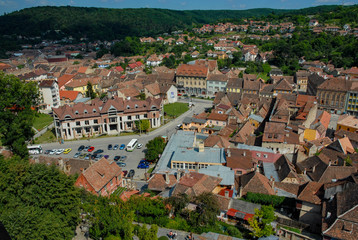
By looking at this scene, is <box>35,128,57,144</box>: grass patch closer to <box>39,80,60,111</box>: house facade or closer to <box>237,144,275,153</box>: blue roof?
<box>39,80,60,111</box>: house facade

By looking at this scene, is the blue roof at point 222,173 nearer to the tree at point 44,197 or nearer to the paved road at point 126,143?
the paved road at point 126,143

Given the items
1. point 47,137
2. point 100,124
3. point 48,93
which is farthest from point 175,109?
point 48,93

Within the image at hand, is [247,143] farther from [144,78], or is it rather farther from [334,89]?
[144,78]

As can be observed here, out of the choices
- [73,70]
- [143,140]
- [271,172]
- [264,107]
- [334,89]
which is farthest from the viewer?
[73,70]

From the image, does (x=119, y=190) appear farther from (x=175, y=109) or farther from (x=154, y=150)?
(x=175, y=109)

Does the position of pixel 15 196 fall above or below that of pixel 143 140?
above

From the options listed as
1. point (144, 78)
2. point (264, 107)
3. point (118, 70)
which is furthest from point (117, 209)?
point (118, 70)
